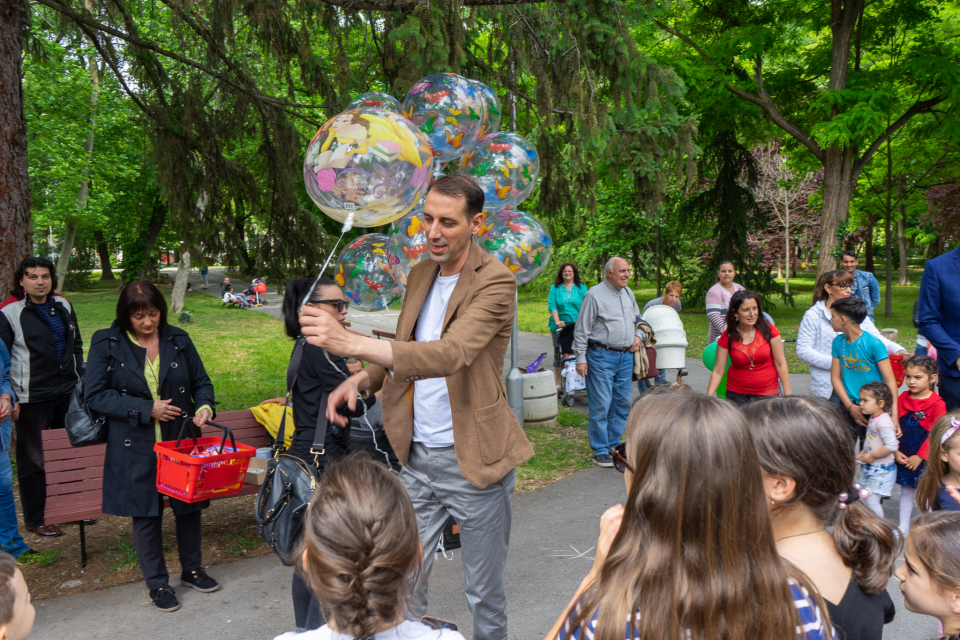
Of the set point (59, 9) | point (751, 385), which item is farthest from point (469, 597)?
point (59, 9)

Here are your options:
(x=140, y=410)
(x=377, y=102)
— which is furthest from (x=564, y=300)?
(x=140, y=410)

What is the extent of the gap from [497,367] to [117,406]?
236 centimetres

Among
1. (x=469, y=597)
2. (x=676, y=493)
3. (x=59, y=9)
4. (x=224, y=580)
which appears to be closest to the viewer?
(x=676, y=493)

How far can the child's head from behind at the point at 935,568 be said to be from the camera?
6.76ft

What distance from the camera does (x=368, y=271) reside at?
5285 millimetres

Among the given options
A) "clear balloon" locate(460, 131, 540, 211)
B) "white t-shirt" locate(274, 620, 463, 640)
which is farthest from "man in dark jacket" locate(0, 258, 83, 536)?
"white t-shirt" locate(274, 620, 463, 640)

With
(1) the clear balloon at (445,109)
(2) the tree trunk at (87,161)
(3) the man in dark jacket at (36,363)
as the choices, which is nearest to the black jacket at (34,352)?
(3) the man in dark jacket at (36,363)

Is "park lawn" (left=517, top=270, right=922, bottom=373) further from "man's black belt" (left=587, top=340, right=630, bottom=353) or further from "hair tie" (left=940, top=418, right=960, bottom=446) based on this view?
"hair tie" (left=940, top=418, right=960, bottom=446)

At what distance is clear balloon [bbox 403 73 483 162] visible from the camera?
461cm

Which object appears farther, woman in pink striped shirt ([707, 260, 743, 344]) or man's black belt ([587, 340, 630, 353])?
woman in pink striped shirt ([707, 260, 743, 344])

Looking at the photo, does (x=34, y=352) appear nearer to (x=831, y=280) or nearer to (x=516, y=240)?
(x=516, y=240)

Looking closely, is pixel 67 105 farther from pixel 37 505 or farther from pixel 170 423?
pixel 170 423

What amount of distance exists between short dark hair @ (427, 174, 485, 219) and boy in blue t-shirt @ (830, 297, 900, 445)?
11.6 ft

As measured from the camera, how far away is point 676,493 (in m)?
1.36
